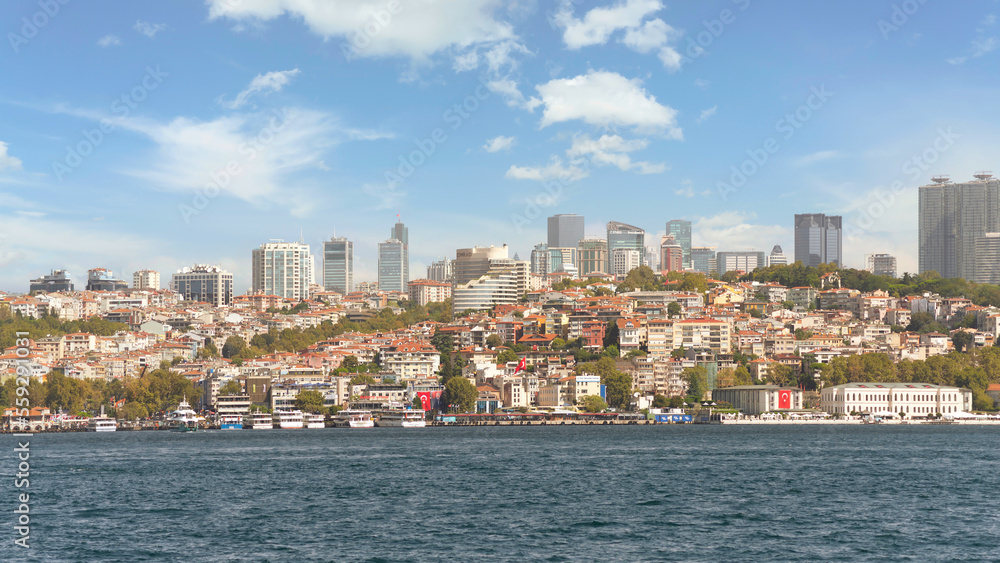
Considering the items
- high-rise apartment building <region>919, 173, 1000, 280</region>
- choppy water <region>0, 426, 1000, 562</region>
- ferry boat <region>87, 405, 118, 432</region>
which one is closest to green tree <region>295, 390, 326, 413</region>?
ferry boat <region>87, 405, 118, 432</region>

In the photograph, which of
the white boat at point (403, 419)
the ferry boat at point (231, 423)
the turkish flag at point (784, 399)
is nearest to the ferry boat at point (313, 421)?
the white boat at point (403, 419)

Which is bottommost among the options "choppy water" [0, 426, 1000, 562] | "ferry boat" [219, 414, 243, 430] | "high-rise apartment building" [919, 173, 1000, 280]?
"ferry boat" [219, 414, 243, 430]

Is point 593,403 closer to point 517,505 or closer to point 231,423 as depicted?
point 231,423

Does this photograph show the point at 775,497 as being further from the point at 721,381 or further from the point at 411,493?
the point at 721,381

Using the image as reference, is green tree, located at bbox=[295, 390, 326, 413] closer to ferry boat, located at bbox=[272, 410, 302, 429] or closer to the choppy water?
ferry boat, located at bbox=[272, 410, 302, 429]

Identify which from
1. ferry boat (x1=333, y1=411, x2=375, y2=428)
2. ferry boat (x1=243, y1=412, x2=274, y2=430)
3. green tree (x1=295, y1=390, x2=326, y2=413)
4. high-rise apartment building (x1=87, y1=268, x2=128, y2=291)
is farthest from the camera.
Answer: high-rise apartment building (x1=87, y1=268, x2=128, y2=291)

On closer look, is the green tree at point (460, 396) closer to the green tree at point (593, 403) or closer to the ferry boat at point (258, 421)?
the green tree at point (593, 403)

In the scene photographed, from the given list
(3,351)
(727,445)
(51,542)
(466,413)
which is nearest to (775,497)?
(51,542)
